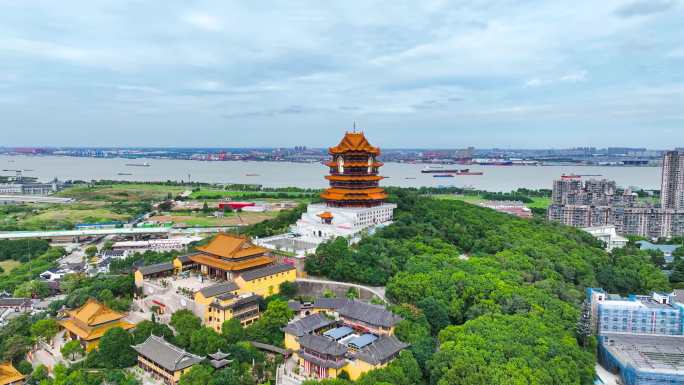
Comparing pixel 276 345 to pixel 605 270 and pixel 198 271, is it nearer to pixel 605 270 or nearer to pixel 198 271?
pixel 198 271

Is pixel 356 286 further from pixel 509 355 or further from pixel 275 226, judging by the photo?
pixel 275 226

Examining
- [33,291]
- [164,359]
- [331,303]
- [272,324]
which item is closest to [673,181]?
[331,303]

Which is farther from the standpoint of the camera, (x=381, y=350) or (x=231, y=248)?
(x=231, y=248)

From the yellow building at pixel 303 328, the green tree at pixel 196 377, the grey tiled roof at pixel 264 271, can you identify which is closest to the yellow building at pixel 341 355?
the yellow building at pixel 303 328

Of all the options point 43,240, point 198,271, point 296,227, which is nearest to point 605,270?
point 296,227

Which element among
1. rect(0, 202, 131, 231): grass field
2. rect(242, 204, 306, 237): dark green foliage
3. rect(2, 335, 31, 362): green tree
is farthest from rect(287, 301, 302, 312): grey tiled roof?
rect(0, 202, 131, 231): grass field

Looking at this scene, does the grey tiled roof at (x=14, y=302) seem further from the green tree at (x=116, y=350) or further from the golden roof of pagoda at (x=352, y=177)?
the golden roof of pagoda at (x=352, y=177)
